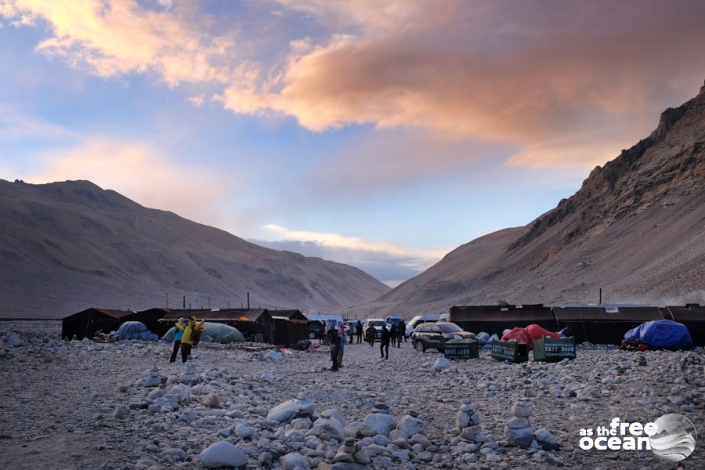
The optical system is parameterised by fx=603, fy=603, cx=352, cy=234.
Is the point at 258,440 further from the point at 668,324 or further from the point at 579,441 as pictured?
the point at 668,324

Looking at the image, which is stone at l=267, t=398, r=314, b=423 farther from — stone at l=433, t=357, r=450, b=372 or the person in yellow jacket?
stone at l=433, t=357, r=450, b=372

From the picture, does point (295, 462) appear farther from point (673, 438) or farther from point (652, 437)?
point (673, 438)

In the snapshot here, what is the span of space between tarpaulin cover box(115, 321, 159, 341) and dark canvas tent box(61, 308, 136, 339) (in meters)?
2.31

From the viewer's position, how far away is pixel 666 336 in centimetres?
2138

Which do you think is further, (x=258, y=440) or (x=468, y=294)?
(x=468, y=294)

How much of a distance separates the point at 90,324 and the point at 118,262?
3514 inches

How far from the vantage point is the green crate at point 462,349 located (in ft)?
75.6

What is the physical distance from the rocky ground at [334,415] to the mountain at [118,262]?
66.2 meters

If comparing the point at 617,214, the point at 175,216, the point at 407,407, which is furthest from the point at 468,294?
the point at 175,216

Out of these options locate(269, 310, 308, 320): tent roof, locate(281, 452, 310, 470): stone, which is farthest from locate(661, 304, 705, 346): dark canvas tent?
locate(281, 452, 310, 470): stone

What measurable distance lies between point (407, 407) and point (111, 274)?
104904mm

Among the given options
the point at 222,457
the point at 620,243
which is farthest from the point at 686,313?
the point at 620,243

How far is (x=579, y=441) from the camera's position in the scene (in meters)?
9.18

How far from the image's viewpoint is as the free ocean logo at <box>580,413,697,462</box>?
841 cm
